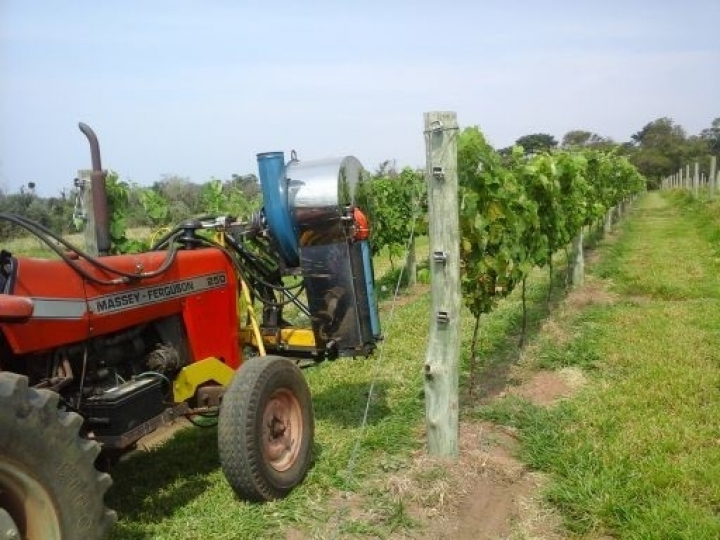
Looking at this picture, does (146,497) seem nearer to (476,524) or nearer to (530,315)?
(476,524)

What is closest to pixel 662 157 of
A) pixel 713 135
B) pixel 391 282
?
pixel 713 135

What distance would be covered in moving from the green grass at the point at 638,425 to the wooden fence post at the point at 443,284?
0.59 metres

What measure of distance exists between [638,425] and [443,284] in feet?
5.35

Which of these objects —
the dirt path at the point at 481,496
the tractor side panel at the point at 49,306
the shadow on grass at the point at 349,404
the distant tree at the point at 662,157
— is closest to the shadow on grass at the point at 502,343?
the shadow on grass at the point at 349,404

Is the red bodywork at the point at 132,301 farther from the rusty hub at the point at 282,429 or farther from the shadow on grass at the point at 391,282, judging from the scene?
the shadow on grass at the point at 391,282

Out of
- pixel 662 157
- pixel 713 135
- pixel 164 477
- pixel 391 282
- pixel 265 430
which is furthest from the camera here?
pixel 713 135

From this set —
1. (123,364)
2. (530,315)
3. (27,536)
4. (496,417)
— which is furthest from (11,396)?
(530,315)

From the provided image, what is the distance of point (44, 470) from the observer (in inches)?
85.8

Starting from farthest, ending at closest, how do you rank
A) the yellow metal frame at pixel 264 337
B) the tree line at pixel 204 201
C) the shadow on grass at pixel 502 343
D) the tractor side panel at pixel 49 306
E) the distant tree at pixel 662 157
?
the distant tree at pixel 662 157
the tree line at pixel 204 201
the shadow on grass at pixel 502 343
the yellow metal frame at pixel 264 337
the tractor side panel at pixel 49 306

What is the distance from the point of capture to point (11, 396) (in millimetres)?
2080

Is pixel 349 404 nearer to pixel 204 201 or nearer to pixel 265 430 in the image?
pixel 265 430

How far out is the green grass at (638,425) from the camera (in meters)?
3.28

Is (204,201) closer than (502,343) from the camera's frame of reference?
No

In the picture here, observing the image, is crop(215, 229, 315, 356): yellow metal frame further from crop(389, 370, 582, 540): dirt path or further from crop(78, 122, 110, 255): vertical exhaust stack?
crop(78, 122, 110, 255): vertical exhaust stack
